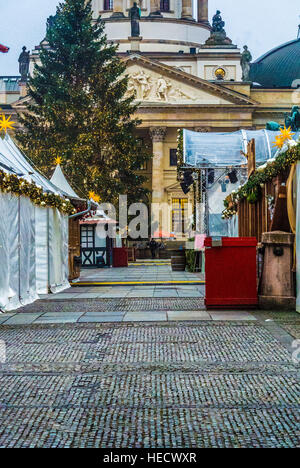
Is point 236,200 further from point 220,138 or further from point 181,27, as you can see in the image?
point 181,27

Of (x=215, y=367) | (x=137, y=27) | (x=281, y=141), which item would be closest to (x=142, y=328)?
(x=215, y=367)

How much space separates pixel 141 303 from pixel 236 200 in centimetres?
843

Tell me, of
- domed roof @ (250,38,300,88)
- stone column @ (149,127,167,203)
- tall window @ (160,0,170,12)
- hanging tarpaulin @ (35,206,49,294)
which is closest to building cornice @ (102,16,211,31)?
tall window @ (160,0,170,12)

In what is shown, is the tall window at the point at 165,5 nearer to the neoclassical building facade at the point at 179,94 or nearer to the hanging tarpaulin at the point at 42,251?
the neoclassical building facade at the point at 179,94

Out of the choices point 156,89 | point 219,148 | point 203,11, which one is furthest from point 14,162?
point 203,11

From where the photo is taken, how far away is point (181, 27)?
8356 cm

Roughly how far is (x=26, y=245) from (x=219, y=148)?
1332 centimetres

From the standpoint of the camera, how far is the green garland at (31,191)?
12.7 m

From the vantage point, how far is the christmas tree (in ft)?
132

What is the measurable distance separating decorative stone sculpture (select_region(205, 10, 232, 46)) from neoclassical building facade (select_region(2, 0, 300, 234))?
0.70 ft

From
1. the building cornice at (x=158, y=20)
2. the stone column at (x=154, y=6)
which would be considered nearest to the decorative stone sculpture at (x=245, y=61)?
the building cornice at (x=158, y=20)

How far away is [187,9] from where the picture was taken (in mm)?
85750

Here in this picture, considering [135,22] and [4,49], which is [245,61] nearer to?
[135,22]

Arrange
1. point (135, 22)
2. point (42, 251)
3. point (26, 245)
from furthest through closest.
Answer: point (135, 22), point (42, 251), point (26, 245)
